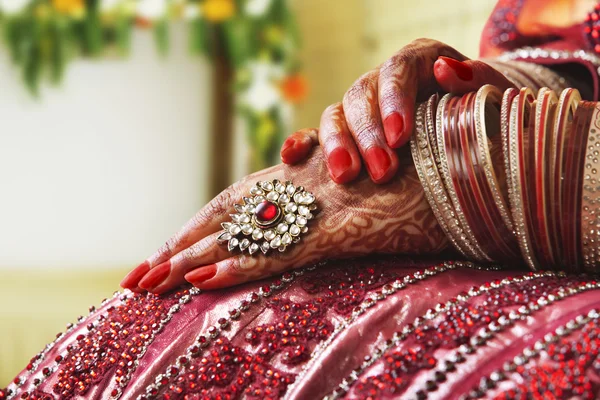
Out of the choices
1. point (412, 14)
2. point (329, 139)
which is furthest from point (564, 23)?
point (412, 14)

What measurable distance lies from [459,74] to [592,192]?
18 cm

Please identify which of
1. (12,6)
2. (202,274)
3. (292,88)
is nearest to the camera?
(202,274)

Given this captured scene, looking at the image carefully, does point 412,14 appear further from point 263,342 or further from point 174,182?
point 263,342

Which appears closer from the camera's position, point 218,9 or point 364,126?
point 364,126

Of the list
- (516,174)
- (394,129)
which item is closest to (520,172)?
(516,174)

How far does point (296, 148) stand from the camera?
0.66m

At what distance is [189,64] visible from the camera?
3.28m

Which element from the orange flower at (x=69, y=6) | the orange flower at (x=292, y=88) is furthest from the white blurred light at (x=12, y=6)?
the orange flower at (x=292, y=88)

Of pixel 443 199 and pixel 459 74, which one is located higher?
pixel 459 74

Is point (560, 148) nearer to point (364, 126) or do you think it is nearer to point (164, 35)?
point (364, 126)

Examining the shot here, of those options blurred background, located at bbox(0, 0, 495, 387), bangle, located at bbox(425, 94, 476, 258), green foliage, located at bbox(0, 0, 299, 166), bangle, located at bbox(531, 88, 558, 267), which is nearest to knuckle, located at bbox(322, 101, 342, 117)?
bangle, located at bbox(425, 94, 476, 258)

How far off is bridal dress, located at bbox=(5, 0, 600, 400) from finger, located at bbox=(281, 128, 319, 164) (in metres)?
0.12

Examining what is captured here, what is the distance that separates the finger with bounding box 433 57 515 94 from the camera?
0.62 m

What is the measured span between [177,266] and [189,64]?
2.79 m
